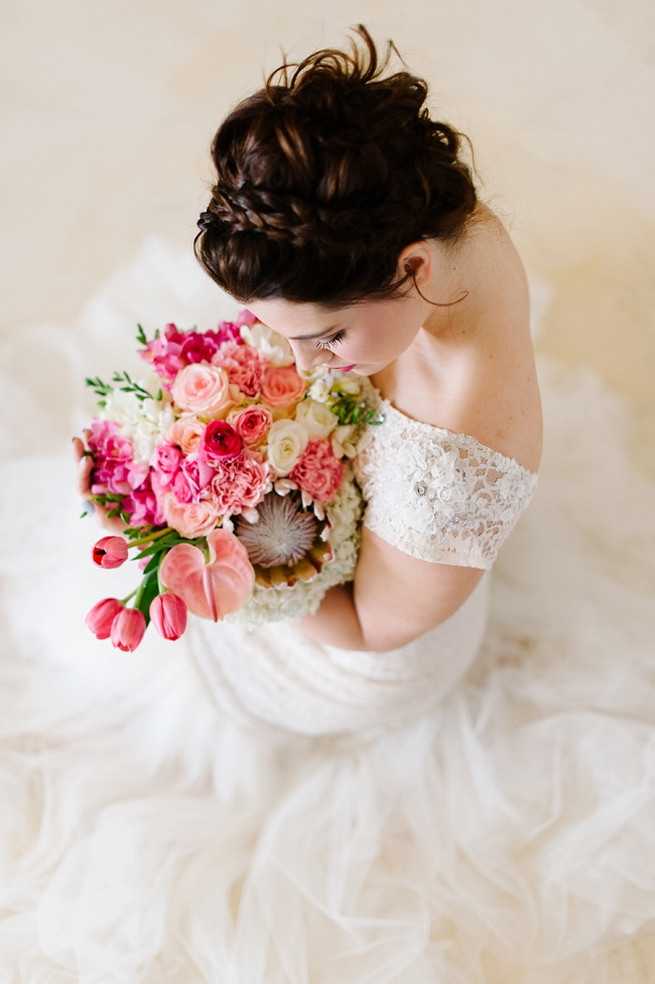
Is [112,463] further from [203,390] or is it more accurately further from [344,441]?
[344,441]

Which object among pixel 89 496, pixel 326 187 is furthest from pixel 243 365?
pixel 326 187

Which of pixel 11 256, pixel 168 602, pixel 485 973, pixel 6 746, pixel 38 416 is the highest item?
pixel 168 602

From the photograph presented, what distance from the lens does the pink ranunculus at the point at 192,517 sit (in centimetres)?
103

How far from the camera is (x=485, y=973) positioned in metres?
1.39

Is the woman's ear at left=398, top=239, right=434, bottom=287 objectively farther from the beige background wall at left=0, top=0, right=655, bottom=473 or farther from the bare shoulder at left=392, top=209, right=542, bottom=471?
the beige background wall at left=0, top=0, right=655, bottom=473

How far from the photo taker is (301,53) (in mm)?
2375

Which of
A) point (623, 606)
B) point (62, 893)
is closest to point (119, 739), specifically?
point (62, 893)

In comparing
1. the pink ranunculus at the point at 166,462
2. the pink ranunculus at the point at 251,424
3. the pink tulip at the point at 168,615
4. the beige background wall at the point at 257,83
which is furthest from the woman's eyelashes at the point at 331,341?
the beige background wall at the point at 257,83

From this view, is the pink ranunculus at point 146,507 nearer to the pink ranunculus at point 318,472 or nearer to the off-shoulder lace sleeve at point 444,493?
the pink ranunculus at point 318,472

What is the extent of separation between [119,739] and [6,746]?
0.22 m

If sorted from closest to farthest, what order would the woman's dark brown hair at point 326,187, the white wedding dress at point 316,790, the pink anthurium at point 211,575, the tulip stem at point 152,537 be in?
the woman's dark brown hair at point 326,187 < the pink anthurium at point 211,575 < the tulip stem at point 152,537 < the white wedding dress at point 316,790

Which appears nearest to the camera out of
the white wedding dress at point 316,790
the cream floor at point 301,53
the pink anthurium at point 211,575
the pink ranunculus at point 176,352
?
the pink anthurium at point 211,575

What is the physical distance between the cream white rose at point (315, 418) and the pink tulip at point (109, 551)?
34 cm

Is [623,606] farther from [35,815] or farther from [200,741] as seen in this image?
[35,815]
